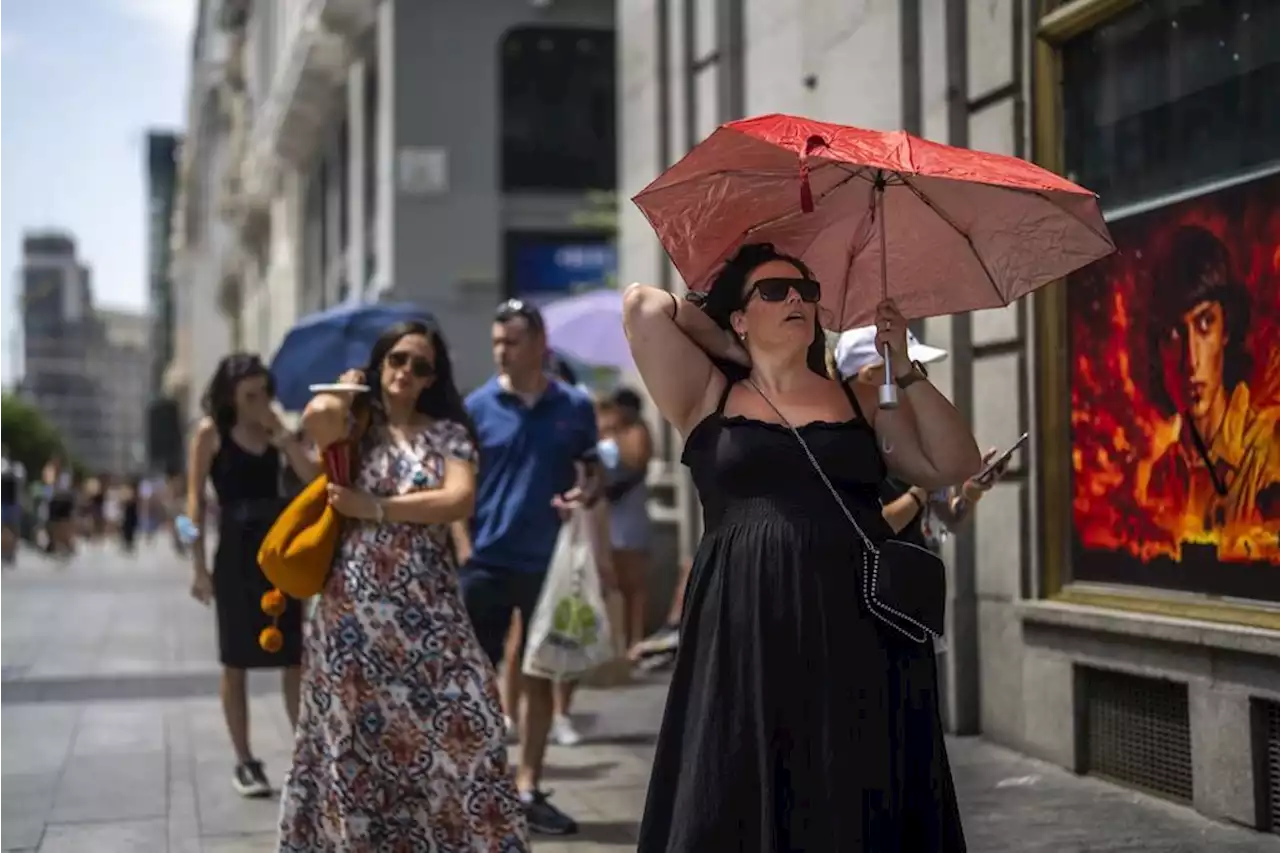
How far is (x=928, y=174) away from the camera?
3.45m

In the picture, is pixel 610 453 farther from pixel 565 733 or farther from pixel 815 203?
pixel 815 203

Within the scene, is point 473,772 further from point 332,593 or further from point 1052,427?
point 1052,427

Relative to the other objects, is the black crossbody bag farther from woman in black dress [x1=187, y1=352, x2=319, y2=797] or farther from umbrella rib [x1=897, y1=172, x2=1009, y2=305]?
woman in black dress [x1=187, y1=352, x2=319, y2=797]

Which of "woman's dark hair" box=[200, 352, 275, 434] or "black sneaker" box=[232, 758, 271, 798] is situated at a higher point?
"woman's dark hair" box=[200, 352, 275, 434]

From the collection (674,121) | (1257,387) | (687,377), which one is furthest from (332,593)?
(674,121)

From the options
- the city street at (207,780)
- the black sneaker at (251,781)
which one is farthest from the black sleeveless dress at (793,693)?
the black sneaker at (251,781)

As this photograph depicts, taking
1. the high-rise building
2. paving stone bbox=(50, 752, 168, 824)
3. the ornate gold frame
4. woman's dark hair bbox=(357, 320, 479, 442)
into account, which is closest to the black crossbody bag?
woman's dark hair bbox=(357, 320, 479, 442)

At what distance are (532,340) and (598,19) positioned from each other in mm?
16857

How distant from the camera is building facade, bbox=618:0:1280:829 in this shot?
5805 mm

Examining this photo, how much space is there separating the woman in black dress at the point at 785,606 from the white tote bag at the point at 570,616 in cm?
290

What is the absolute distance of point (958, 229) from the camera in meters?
3.96

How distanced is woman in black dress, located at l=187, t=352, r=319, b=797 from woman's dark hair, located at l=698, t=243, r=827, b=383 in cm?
330

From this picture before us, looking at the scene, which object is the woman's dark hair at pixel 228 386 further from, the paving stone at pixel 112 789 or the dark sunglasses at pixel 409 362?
the dark sunglasses at pixel 409 362

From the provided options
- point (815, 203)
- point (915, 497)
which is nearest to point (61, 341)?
point (915, 497)
